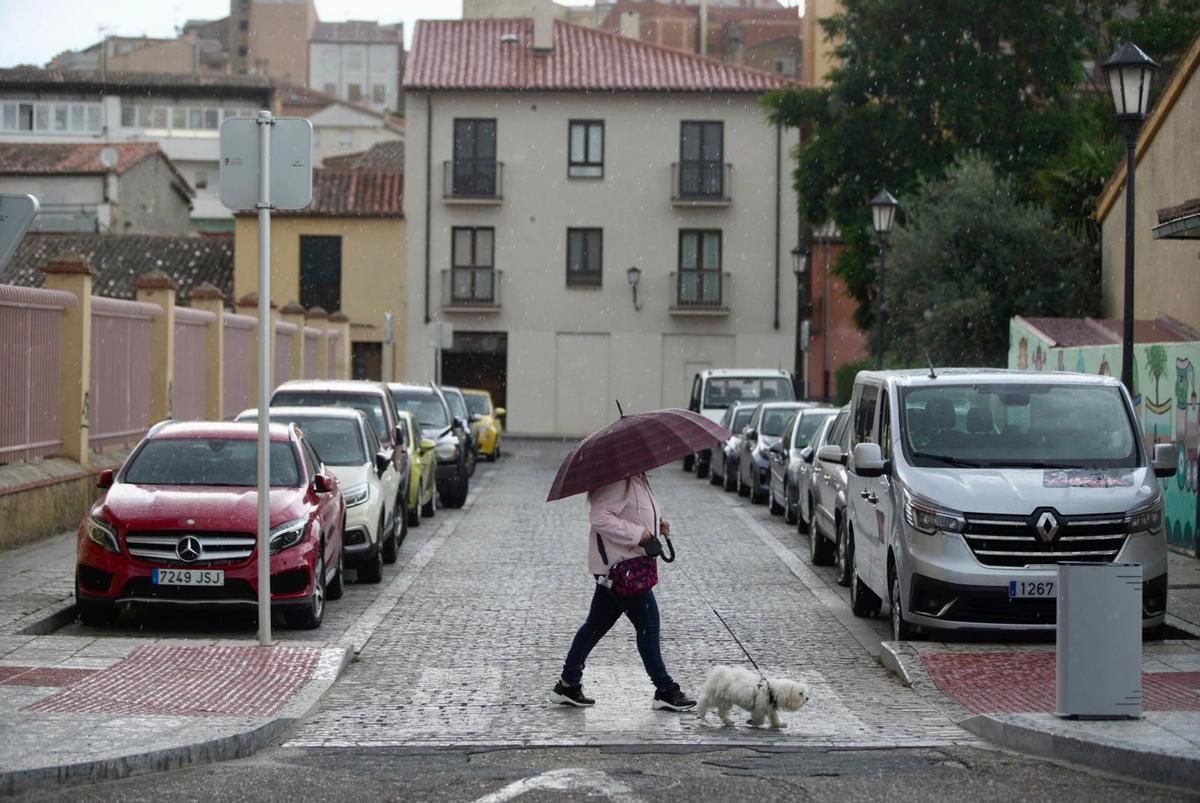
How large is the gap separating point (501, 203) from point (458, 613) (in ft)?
136

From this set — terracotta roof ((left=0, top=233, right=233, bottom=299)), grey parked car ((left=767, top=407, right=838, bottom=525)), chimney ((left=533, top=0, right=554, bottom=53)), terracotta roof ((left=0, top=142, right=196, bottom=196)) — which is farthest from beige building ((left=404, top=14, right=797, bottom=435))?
grey parked car ((left=767, top=407, right=838, bottom=525))

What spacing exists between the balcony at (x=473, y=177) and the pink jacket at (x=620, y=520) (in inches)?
1802

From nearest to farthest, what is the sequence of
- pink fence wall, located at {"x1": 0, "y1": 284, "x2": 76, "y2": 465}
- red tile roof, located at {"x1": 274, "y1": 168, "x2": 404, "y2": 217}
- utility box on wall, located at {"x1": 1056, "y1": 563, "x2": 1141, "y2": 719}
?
utility box on wall, located at {"x1": 1056, "y1": 563, "x2": 1141, "y2": 719}, pink fence wall, located at {"x1": 0, "y1": 284, "x2": 76, "y2": 465}, red tile roof, located at {"x1": 274, "y1": 168, "x2": 404, "y2": 217}

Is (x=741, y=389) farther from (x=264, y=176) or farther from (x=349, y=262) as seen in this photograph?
(x=349, y=262)

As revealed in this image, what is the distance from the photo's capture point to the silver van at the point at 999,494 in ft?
36.7

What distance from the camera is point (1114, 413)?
12312 mm

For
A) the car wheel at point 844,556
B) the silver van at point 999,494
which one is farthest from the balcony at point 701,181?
the silver van at point 999,494

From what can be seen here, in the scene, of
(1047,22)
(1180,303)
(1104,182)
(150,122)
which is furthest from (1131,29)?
(150,122)

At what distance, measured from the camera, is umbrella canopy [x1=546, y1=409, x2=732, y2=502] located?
30.2 ft

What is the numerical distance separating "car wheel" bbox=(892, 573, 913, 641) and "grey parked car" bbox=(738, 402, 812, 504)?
521 inches

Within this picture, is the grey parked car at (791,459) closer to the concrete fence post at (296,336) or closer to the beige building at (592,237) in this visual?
the concrete fence post at (296,336)

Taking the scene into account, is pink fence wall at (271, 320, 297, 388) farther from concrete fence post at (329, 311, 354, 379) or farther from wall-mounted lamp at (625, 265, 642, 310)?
wall-mounted lamp at (625, 265, 642, 310)

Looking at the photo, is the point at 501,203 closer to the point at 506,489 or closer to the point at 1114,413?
the point at 506,489

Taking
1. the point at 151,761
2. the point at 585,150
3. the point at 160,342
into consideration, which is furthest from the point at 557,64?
the point at 151,761
